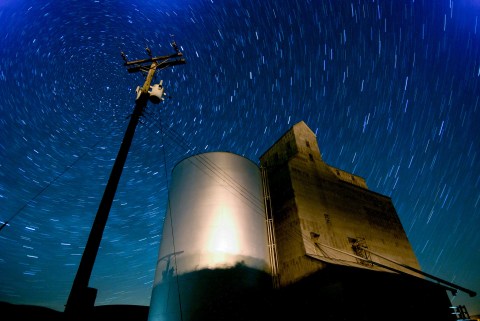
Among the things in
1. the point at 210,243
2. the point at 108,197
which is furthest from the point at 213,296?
the point at 108,197

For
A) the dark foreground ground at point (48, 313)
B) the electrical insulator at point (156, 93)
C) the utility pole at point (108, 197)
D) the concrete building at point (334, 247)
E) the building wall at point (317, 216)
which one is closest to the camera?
the utility pole at point (108, 197)

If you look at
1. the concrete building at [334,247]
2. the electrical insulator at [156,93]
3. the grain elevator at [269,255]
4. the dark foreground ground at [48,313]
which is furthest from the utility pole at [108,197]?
the concrete building at [334,247]

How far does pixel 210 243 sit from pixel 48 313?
11.7m

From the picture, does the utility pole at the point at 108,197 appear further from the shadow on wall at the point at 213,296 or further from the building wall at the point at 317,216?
the building wall at the point at 317,216

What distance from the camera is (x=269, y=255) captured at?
1558cm

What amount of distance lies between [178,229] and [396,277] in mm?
12503

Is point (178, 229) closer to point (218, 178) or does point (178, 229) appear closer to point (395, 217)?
point (218, 178)

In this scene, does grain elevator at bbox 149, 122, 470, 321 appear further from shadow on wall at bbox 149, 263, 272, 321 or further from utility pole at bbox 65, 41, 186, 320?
utility pole at bbox 65, 41, 186, 320

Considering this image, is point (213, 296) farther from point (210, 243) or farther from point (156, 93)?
point (156, 93)

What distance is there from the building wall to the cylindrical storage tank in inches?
79.9

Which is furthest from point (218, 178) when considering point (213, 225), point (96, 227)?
point (96, 227)

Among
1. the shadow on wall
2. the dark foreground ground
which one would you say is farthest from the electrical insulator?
the dark foreground ground

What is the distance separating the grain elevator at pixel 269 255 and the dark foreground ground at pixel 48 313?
19.2ft

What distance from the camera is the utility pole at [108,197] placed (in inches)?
199
